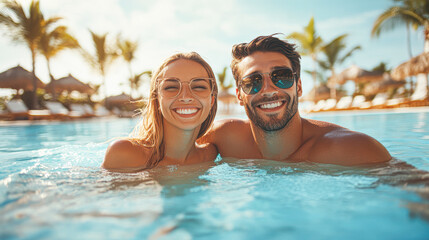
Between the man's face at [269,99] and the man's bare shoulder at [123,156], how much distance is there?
1131 mm

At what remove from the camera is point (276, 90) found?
87.2 inches

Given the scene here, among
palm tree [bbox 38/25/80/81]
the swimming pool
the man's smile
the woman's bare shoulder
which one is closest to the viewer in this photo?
the swimming pool

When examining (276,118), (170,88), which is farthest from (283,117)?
(170,88)

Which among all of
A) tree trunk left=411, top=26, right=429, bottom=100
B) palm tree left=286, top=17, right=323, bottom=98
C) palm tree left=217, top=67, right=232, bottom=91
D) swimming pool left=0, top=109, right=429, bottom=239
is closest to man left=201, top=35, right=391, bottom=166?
swimming pool left=0, top=109, right=429, bottom=239

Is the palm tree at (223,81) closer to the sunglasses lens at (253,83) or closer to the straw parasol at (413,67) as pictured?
the straw parasol at (413,67)

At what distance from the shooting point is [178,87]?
7.13 feet

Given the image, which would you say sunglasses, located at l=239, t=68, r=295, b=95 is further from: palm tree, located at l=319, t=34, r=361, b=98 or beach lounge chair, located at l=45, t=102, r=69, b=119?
palm tree, located at l=319, t=34, r=361, b=98

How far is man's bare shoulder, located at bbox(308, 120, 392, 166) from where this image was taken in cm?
206

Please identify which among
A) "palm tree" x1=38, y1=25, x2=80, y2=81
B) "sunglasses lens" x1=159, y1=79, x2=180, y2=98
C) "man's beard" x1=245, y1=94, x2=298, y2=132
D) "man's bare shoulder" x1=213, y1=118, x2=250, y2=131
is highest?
"palm tree" x1=38, y1=25, x2=80, y2=81

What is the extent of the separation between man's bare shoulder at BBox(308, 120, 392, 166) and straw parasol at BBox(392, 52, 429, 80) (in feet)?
49.4

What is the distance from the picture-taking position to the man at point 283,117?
83.2 inches

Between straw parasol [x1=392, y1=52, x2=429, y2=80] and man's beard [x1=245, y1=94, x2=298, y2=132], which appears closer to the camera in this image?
man's beard [x1=245, y1=94, x2=298, y2=132]

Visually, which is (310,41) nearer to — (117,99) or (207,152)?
(117,99)

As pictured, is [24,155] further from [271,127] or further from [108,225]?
[271,127]
